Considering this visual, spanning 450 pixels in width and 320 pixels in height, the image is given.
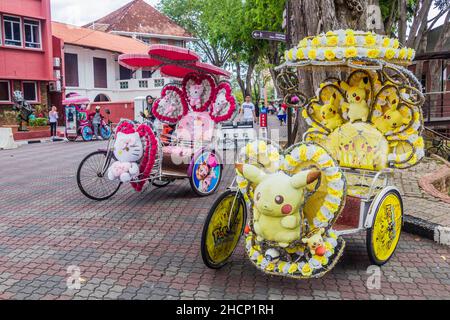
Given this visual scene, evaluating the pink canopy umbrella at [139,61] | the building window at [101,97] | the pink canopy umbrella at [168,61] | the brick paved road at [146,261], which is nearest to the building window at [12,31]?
the building window at [101,97]

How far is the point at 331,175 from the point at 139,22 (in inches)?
1561

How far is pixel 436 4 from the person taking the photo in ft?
52.4

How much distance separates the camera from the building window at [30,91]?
24.7m

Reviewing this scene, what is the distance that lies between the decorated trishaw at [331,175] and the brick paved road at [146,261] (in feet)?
0.74

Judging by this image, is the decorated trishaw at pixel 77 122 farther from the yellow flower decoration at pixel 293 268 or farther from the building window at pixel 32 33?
the yellow flower decoration at pixel 293 268

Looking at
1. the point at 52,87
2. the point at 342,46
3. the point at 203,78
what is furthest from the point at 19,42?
the point at 342,46

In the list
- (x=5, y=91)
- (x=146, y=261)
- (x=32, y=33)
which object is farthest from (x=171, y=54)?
(x=32, y=33)

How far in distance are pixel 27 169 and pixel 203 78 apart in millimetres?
5504

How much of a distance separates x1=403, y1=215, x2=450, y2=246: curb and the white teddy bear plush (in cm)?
379

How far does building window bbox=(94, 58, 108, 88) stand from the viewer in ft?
105

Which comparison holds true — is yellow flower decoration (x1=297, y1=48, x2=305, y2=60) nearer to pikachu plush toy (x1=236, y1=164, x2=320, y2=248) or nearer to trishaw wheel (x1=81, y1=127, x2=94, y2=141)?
pikachu plush toy (x1=236, y1=164, x2=320, y2=248)

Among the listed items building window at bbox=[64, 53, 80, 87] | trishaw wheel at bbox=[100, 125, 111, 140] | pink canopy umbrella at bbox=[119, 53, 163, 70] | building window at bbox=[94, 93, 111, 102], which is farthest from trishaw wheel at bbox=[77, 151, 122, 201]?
building window at bbox=[94, 93, 111, 102]

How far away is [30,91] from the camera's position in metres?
25.0

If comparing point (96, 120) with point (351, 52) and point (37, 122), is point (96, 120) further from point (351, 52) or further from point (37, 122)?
point (351, 52)
